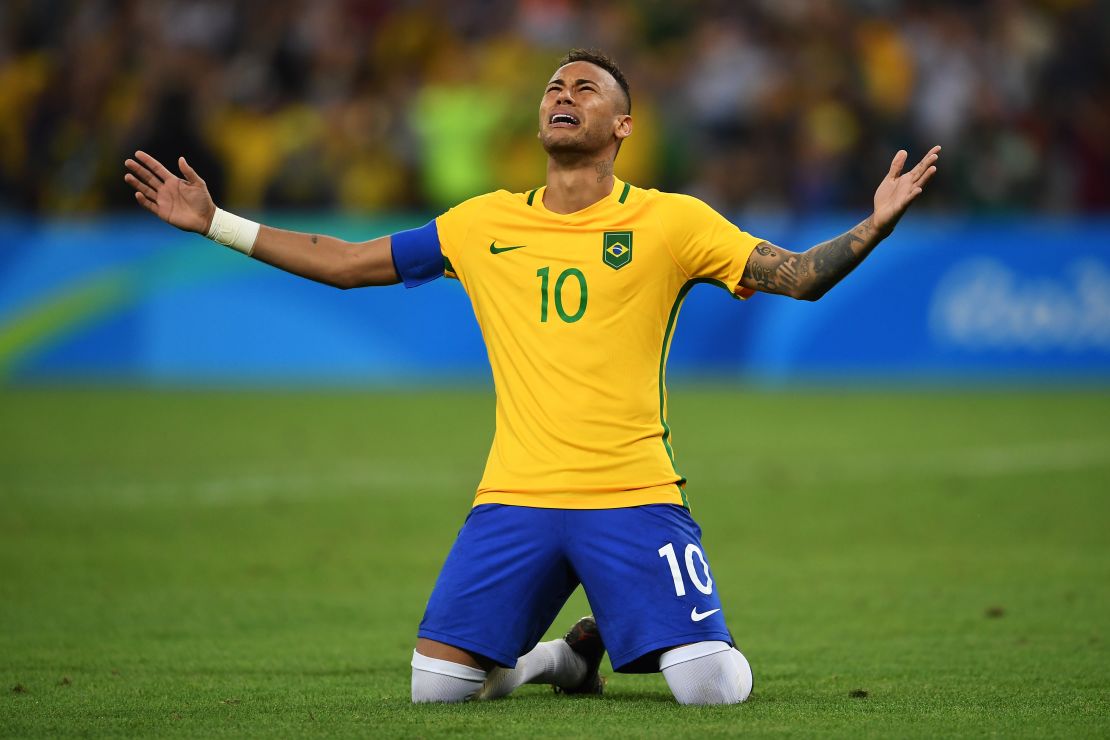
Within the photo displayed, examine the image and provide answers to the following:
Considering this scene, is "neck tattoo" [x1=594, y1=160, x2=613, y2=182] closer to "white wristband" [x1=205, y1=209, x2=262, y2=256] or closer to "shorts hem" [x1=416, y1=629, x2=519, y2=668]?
"white wristband" [x1=205, y1=209, x2=262, y2=256]

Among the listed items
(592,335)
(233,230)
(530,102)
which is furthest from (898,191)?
(530,102)

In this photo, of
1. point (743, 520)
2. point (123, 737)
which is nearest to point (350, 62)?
point (743, 520)

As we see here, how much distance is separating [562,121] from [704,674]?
192 centimetres

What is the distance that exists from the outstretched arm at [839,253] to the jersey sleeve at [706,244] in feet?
0.22

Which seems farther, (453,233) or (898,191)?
(453,233)

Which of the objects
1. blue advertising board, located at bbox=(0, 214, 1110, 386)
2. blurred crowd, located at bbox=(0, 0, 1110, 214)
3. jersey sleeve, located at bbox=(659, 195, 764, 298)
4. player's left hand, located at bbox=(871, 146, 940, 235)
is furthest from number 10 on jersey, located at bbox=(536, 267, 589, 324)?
blurred crowd, located at bbox=(0, 0, 1110, 214)

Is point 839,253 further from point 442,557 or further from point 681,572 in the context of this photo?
point 442,557

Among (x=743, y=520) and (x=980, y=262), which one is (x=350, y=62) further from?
(x=743, y=520)

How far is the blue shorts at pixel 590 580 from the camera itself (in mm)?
5574

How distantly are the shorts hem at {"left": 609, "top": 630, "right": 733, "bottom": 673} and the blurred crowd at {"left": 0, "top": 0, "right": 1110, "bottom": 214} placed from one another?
13.8 m

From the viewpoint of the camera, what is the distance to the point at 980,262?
1830 centimetres

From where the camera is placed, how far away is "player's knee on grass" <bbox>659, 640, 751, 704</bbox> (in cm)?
551

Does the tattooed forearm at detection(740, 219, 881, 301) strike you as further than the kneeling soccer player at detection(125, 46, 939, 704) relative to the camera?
No

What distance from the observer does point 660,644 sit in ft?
18.1
